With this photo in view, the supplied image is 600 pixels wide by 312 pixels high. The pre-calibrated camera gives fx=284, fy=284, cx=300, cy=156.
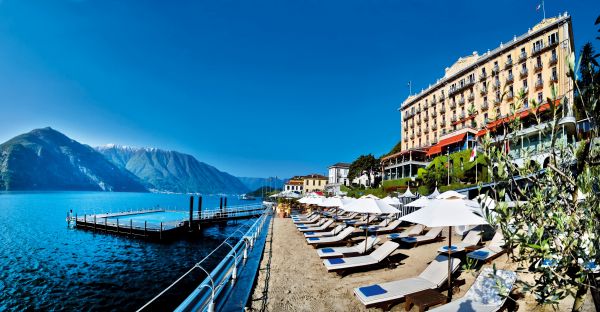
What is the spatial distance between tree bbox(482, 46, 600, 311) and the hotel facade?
75.4ft

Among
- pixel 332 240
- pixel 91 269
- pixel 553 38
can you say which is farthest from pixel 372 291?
pixel 553 38

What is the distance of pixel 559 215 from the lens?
8.15ft

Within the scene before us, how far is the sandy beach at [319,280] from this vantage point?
6.04 meters

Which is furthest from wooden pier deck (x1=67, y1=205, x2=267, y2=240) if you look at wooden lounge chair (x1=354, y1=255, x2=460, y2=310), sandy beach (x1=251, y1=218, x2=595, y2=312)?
wooden lounge chair (x1=354, y1=255, x2=460, y2=310)

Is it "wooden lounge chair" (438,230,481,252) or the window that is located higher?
the window

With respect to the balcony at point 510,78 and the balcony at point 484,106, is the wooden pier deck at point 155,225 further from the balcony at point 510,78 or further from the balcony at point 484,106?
the balcony at point 510,78

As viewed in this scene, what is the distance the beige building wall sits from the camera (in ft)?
103

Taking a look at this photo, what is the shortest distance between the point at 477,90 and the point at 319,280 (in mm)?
42773

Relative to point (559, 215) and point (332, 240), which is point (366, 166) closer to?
point (332, 240)

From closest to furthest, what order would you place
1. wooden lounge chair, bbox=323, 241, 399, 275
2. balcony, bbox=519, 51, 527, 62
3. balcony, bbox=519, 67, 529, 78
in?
wooden lounge chair, bbox=323, 241, 399, 275 → balcony, bbox=519, 67, 529, 78 → balcony, bbox=519, 51, 527, 62

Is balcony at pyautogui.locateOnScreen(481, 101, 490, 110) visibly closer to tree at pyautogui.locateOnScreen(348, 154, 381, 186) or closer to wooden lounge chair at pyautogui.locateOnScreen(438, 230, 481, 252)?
tree at pyautogui.locateOnScreen(348, 154, 381, 186)

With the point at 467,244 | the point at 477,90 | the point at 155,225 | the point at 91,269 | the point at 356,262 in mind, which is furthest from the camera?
the point at 477,90

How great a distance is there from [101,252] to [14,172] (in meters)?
220

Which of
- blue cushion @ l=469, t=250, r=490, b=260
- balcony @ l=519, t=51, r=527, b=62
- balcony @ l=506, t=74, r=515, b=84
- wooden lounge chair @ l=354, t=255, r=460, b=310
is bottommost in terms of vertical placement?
wooden lounge chair @ l=354, t=255, r=460, b=310
